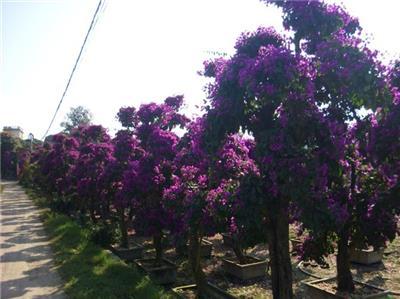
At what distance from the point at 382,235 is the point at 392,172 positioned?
6.17 feet

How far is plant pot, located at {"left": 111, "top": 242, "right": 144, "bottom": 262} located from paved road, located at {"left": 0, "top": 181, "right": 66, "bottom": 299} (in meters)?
1.66

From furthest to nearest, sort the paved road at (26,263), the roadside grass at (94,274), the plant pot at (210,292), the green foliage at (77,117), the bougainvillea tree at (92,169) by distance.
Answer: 1. the green foliage at (77,117)
2. the bougainvillea tree at (92,169)
3. the plant pot at (210,292)
4. the paved road at (26,263)
5. the roadside grass at (94,274)

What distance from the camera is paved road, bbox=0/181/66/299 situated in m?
7.92

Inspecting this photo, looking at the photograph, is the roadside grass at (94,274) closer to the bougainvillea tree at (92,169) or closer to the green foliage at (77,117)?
the bougainvillea tree at (92,169)

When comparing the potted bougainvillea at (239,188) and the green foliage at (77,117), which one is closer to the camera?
the potted bougainvillea at (239,188)

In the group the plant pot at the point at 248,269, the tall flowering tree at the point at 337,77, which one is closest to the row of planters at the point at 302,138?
the tall flowering tree at the point at 337,77

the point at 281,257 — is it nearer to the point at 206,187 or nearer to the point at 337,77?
the point at 206,187

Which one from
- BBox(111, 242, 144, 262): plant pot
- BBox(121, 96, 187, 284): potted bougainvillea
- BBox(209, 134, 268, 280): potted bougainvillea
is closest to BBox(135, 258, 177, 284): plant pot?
BBox(121, 96, 187, 284): potted bougainvillea

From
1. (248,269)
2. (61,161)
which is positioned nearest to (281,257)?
(248,269)

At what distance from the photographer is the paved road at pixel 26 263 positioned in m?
7.92

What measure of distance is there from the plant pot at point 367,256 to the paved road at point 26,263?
251 inches

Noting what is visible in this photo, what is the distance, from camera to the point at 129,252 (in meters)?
11.8

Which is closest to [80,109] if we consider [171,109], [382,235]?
[171,109]

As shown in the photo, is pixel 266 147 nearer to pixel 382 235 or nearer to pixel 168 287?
pixel 382 235
